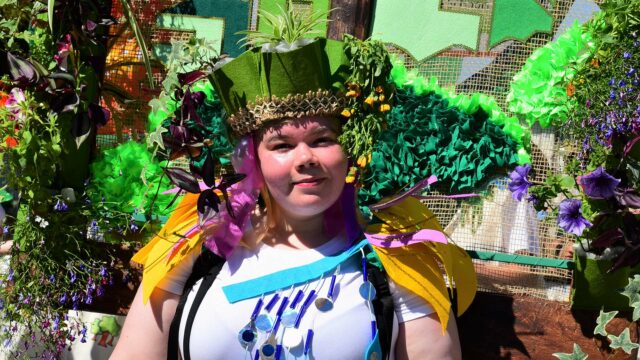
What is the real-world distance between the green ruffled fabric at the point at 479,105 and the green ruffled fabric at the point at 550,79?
0.12 feet

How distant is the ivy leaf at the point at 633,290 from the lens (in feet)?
5.74

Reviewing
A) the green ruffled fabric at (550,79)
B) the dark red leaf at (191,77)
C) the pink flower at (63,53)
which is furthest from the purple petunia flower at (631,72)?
→ the pink flower at (63,53)

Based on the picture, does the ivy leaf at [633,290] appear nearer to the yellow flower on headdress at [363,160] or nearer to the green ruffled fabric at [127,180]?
the yellow flower on headdress at [363,160]

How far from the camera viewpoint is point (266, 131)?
1.76 m

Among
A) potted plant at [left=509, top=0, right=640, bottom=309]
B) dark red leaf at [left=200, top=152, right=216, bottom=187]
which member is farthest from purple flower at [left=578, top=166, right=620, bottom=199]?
dark red leaf at [left=200, top=152, right=216, bottom=187]

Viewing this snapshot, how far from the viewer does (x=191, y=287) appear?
73.2 inches

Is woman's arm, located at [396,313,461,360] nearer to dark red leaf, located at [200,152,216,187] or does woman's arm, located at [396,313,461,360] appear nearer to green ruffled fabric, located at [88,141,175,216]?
dark red leaf, located at [200,152,216,187]

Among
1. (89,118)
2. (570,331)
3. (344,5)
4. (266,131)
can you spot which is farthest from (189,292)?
(570,331)

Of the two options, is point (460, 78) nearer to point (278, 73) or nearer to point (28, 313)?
point (278, 73)

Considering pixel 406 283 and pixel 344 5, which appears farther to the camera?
pixel 344 5

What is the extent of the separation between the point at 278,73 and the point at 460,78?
0.63 meters

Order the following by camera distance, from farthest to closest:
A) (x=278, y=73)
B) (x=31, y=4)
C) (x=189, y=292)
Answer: (x=31, y=4), (x=189, y=292), (x=278, y=73)

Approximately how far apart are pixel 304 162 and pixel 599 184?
710mm

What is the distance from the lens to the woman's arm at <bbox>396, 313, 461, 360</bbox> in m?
1.76
